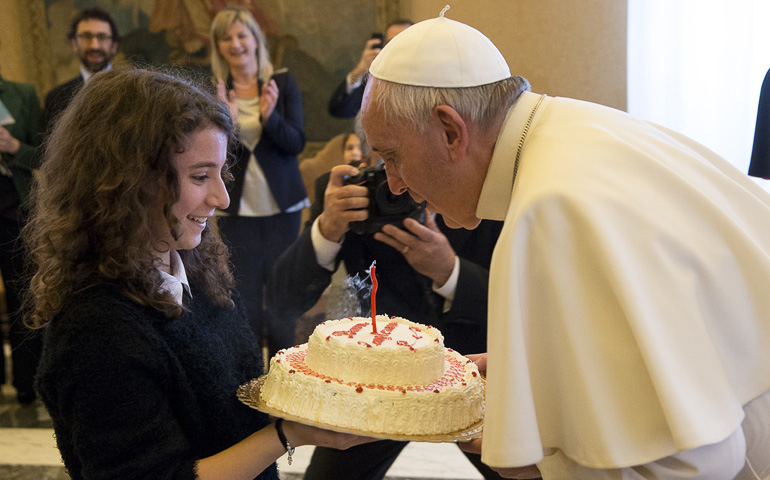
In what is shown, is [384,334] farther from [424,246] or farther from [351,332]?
[424,246]

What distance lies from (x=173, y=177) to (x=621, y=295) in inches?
40.5

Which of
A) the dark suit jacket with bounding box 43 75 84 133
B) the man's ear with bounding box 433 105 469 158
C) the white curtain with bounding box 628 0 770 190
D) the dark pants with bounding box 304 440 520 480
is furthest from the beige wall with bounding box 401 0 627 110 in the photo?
the man's ear with bounding box 433 105 469 158

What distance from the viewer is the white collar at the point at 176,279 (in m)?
1.80

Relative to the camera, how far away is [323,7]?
609 cm

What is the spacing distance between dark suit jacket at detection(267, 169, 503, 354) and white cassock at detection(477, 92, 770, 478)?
3.79 ft

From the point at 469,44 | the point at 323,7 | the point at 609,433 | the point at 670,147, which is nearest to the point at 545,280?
the point at 609,433

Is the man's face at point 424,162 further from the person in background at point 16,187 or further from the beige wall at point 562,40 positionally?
the beige wall at point 562,40

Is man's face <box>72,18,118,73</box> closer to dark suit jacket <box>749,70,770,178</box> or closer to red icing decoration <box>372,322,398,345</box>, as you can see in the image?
red icing decoration <box>372,322,398,345</box>

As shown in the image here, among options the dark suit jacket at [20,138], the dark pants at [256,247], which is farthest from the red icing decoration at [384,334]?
the dark suit jacket at [20,138]

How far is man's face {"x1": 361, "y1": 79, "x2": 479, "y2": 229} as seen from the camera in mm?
1746

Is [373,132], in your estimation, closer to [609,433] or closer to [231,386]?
[231,386]

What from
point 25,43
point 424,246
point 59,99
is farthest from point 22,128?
point 424,246

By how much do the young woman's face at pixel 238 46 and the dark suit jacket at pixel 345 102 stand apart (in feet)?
3.76

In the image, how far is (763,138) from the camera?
3.76 metres
